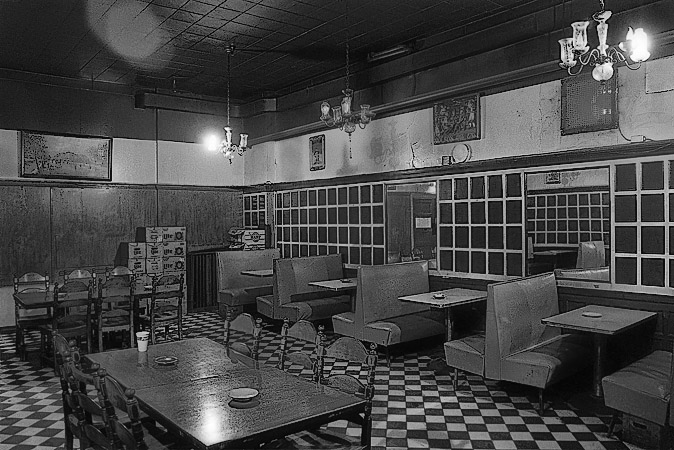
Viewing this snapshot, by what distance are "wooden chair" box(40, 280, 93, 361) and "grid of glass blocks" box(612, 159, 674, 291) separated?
19.9 feet

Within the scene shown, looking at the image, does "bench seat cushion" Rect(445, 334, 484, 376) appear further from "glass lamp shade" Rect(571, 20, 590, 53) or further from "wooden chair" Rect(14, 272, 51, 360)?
"wooden chair" Rect(14, 272, 51, 360)

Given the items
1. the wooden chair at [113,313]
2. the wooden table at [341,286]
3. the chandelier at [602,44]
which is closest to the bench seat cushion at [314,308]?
the wooden table at [341,286]

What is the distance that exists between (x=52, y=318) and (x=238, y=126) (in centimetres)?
595

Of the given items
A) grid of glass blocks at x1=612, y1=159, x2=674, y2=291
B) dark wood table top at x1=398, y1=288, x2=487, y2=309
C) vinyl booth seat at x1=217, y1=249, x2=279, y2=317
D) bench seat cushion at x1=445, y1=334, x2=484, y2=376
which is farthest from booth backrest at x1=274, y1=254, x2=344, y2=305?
grid of glass blocks at x1=612, y1=159, x2=674, y2=291

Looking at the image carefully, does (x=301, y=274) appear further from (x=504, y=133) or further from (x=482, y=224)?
(x=504, y=133)

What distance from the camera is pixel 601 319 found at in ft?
17.1

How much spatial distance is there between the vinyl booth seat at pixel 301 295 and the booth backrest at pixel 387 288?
142 cm

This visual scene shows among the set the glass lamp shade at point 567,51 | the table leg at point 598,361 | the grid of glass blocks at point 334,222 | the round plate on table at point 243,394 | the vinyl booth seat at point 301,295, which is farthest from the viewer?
the grid of glass blocks at point 334,222

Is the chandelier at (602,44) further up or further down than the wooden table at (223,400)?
further up

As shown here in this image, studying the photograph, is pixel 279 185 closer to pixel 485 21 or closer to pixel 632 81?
pixel 485 21

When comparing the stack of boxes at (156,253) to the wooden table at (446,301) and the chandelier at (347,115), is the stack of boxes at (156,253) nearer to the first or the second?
the chandelier at (347,115)

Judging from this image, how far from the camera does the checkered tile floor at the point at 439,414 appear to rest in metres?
4.49

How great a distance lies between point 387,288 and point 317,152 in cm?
377

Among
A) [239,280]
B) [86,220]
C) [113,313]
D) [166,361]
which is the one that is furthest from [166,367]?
[86,220]
